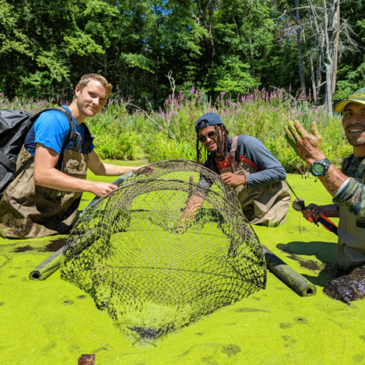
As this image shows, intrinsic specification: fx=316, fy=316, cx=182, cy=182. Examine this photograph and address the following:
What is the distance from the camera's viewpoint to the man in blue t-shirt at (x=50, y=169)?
2.30m

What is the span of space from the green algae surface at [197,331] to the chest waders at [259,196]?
1.01 m

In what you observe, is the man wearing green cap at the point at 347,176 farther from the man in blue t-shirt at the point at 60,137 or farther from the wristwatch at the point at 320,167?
the man in blue t-shirt at the point at 60,137

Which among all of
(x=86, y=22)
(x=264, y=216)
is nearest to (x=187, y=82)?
(x=86, y=22)

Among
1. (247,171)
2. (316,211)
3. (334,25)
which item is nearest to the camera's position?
(316,211)

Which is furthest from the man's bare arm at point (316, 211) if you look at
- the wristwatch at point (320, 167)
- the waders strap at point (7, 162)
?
the waders strap at point (7, 162)

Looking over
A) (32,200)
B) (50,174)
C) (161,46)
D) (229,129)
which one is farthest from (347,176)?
(161,46)

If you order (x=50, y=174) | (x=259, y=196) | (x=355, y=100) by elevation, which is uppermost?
(x=355, y=100)

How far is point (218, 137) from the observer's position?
279 cm

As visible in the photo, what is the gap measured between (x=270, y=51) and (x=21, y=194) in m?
24.9

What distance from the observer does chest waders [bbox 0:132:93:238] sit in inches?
100

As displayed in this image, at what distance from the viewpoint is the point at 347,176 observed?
1828 mm

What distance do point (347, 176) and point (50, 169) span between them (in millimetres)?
1966

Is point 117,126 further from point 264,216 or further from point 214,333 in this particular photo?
point 214,333

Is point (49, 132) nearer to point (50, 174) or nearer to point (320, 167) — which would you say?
point (50, 174)
